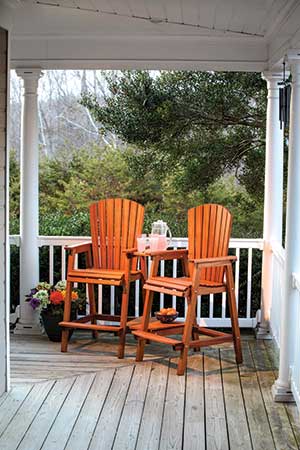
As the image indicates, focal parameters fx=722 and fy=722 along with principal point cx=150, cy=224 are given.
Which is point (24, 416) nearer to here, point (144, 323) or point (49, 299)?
point (144, 323)

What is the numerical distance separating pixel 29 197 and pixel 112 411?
7.51ft

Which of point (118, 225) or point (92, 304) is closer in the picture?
point (118, 225)

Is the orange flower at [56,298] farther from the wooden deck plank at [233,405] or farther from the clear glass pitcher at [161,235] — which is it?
the wooden deck plank at [233,405]

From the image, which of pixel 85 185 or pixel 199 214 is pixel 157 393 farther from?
pixel 85 185

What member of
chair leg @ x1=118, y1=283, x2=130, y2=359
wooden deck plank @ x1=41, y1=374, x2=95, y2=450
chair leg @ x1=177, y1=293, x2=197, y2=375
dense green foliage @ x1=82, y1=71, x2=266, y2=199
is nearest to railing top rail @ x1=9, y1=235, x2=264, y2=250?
chair leg @ x1=118, y1=283, x2=130, y2=359

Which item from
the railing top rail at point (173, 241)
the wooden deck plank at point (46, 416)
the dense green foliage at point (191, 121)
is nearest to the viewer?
the wooden deck plank at point (46, 416)

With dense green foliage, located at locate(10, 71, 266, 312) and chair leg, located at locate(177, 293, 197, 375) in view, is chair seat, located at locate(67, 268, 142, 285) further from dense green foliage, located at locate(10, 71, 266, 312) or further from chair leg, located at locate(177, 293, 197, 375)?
dense green foliage, located at locate(10, 71, 266, 312)

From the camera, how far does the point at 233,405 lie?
14.2ft

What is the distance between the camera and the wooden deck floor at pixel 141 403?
379 cm

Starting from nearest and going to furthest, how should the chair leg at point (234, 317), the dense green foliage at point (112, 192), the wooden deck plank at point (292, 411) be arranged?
the wooden deck plank at point (292, 411)
the chair leg at point (234, 317)
the dense green foliage at point (112, 192)

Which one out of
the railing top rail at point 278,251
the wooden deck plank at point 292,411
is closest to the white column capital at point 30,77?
the railing top rail at point 278,251

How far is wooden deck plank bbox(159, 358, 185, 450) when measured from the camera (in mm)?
3768

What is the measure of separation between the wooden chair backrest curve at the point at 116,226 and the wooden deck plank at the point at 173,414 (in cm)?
109

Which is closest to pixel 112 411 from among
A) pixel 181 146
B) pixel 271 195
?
pixel 271 195
